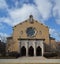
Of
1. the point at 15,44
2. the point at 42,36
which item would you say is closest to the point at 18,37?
the point at 15,44

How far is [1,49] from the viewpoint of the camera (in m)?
68.9

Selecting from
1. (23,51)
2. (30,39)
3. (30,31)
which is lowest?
(23,51)

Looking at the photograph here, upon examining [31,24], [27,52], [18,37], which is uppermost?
[31,24]

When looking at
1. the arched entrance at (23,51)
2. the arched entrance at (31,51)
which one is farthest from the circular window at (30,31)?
the arched entrance at (23,51)

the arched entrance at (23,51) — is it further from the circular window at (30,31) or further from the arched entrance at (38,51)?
the circular window at (30,31)

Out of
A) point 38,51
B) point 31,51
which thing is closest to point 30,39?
point 31,51

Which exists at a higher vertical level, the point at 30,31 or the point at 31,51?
the point at 30,31

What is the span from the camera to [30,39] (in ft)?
203

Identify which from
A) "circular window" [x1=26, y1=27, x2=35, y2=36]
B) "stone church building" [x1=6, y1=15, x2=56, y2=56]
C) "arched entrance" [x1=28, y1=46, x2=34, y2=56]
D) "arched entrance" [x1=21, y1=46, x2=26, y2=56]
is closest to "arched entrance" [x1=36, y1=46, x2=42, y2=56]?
"stone church building" [x1=6, y1=15, x2=56, y2=56]

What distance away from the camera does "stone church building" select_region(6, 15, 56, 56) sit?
6106cm

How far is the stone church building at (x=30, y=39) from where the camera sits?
200 feet

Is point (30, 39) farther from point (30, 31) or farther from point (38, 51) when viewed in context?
point (38, 51)

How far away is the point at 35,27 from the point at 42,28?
207 centimetres

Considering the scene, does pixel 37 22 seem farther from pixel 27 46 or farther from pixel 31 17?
pixel 27 46
